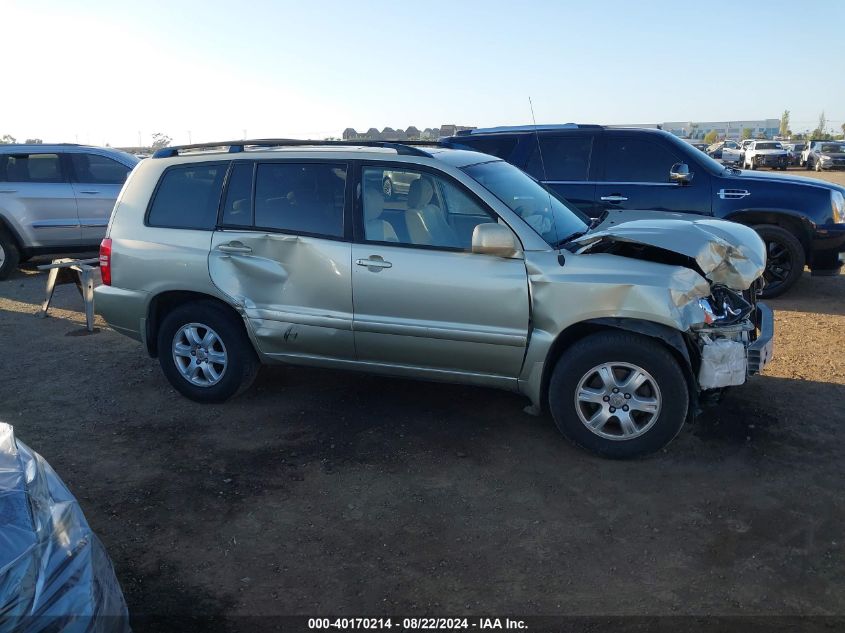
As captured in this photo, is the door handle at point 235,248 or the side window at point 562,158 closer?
the door handle at point 235,248

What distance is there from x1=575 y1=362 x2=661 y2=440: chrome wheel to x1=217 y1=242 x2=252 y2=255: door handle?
247 centimetres

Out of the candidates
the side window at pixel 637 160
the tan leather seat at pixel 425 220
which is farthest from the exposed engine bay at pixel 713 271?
the side window at pixel 637 160

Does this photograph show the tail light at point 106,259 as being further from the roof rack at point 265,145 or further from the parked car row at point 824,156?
the parked car row at point 824,156

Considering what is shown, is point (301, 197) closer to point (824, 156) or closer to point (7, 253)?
point (7, 253)

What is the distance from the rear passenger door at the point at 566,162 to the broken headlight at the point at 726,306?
396cm

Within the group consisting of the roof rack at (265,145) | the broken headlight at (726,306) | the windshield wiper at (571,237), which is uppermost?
the roof rack at (265,145)

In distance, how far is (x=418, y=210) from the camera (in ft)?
16.3

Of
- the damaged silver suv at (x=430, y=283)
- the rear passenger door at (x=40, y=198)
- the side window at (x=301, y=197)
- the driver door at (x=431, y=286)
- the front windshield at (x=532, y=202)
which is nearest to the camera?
the damaged silver suv at (x=430, y=283)

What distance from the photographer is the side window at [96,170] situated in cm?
1098

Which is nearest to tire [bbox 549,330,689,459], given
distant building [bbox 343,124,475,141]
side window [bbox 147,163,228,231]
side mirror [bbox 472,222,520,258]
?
side mirror [bbox 472,222,520,258]

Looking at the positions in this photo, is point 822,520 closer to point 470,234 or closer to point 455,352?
point 455,352

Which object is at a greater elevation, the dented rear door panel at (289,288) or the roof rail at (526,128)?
the roof rail at (526,128)

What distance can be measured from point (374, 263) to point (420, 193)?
578 millimetres

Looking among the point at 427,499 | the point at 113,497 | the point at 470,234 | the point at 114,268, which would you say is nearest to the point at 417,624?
the point at 427,499
